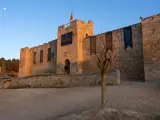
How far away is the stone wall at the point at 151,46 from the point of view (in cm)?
1453

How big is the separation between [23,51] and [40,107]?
2305 cm

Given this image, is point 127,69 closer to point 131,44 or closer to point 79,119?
point 131,44

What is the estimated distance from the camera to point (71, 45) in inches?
890

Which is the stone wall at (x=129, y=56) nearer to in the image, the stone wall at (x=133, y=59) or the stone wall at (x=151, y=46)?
the stone wall at (x=133, y=59)

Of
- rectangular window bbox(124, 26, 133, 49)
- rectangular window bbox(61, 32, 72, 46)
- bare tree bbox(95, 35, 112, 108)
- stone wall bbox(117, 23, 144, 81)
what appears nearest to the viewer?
bare tree bbox(95, 35, 112, 108)

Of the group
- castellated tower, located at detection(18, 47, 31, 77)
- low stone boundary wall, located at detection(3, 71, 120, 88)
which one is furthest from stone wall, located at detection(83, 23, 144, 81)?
castellated tower, located at detection(18, 47, 31, 77)

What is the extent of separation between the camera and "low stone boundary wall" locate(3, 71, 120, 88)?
13.5 metres

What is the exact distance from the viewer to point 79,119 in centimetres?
652

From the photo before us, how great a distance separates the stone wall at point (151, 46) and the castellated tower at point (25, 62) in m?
19.6

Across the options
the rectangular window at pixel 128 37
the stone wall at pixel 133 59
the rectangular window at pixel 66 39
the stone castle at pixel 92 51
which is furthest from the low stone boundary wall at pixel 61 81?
the rectangular window at pixel 66 39

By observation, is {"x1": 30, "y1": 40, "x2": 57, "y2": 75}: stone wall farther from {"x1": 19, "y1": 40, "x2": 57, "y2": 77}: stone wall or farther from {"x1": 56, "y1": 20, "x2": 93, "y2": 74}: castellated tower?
{"x1": 56, "y1": 20, "x2": 93, "y2": 74}: castellated tower

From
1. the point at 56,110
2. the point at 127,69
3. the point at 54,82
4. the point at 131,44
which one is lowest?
the point at 56,110

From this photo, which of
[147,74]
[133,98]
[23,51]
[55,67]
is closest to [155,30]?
[147,74]

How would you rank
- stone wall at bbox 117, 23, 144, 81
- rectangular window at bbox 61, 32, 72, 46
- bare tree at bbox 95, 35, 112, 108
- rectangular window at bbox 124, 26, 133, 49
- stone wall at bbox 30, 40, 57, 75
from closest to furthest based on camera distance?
bare tree at bbox 95, 35, 112, 108
stone wall at bbox 117, 23, 144, 81
rectangular window at bbox 124, 26, 133, 49
rectangular window at bbox 61, 32, 72, 46
stone wall at bbox 30, 40, 57, 75
